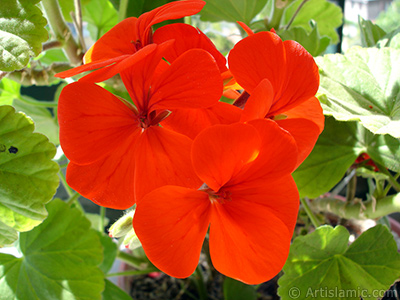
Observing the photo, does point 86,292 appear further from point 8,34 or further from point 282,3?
point 282,3

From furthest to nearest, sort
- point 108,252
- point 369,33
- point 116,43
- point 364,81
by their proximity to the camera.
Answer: point 108,252 < point 369,33 < point 364,81 < point 116,43

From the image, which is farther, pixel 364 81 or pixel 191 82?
pixel 364 81

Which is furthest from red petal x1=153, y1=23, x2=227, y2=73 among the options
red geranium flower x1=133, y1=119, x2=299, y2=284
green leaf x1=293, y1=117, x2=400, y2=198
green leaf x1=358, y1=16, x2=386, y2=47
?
green leaf x1=358, y1=16, x2=386, y2=47

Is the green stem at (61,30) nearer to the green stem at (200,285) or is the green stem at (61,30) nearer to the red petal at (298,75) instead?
the red petal at (298,75)

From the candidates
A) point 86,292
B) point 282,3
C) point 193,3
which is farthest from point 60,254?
point 282,3

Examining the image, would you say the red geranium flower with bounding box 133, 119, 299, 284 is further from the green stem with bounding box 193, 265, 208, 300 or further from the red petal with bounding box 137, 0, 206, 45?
the green stem with bounding box 193, 265, 208, 300

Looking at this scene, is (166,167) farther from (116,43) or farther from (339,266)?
(339,266)

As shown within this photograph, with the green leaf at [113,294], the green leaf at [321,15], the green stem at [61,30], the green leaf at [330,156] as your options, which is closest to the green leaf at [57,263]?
the green leaf at [113,294]

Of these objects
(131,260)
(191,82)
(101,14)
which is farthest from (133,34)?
(131,260)
